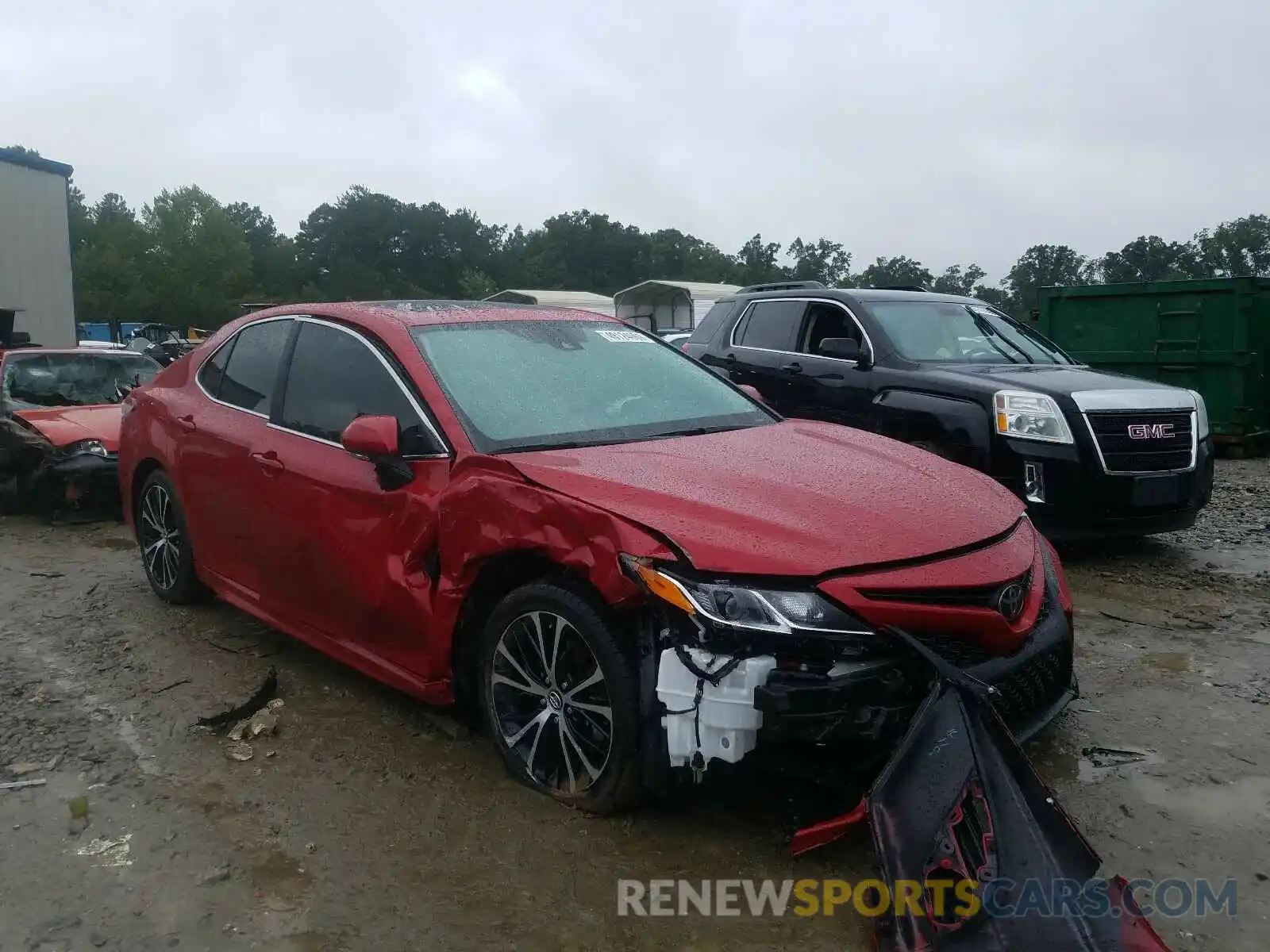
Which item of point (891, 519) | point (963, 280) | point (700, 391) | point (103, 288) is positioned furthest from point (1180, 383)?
point (103, 288)

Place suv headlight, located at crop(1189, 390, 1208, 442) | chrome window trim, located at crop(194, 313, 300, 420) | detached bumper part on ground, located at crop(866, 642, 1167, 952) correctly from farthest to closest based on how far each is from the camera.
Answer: suv headlight, located at crop(1189, 390, 1208, 442) < chrome window trim, located at crop(194, 313, 300, 420) < detached bumper part on ground, located at crop(866, 642, 1167, 952)

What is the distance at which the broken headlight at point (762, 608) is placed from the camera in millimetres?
2766

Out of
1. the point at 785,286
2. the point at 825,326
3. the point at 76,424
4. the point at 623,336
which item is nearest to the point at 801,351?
the point at 825,326

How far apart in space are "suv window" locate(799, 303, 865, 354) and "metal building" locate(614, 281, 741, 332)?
3086 centimetres

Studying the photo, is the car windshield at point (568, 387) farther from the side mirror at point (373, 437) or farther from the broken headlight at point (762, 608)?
the broken headlight at point (762, 608)

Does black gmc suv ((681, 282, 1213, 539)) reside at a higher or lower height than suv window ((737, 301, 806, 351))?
lower

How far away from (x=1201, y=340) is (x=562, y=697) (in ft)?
37.7

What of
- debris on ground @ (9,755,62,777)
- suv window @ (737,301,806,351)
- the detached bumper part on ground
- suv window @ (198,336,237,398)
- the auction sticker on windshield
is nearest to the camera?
the detached bumper part on ground

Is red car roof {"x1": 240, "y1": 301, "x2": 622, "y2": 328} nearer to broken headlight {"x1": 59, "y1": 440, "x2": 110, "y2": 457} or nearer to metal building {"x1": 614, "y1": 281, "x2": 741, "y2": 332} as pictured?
broken headlight {"x1": 59, "y1": 440, "x2": 110, "y2": 457}

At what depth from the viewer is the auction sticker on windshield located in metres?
4.59

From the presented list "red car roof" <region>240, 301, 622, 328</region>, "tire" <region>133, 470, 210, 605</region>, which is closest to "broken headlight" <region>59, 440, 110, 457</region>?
"tire" <region>133, 470, 210, 605</region>

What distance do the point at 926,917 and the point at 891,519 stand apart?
110 cm

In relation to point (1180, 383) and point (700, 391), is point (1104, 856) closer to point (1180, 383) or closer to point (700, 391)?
point (700, 391)

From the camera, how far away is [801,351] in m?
7.82
